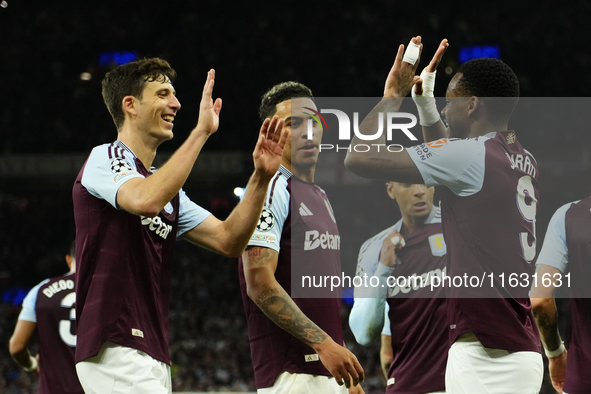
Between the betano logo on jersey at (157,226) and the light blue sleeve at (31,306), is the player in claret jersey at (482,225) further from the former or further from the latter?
the light blue sleeve at (31,306)

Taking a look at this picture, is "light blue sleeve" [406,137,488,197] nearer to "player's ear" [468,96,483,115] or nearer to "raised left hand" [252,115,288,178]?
"player's ear" [468,96,483,115]

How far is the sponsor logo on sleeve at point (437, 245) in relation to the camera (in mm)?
4352

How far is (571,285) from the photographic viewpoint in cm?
403

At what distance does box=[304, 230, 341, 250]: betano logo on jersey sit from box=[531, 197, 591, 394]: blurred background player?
4.21 feet

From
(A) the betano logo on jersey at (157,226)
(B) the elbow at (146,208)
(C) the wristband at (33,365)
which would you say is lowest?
(C) the wristband at (33,365)

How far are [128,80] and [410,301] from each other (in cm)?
215

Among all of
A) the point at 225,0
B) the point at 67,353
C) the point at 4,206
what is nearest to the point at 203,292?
the point at 4,206

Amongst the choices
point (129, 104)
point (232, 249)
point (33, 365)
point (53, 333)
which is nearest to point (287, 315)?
point (232, 249)

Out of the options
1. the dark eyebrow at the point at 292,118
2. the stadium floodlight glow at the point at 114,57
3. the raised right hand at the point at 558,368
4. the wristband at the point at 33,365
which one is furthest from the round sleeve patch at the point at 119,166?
the stadium floodlight glow at the point at 114,57

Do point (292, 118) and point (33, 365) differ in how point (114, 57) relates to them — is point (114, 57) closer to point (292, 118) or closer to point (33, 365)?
point (33, 365)

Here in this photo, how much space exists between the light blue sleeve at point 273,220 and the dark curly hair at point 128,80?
84cm

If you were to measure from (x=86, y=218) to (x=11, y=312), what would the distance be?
19412 millimetres

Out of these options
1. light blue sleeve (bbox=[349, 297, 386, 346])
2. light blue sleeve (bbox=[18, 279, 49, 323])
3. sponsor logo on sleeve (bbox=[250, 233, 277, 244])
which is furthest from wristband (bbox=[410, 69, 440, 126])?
light blue sleeve (bbox=[18, 279, 49, 323])

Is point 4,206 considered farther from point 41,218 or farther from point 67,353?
point 67,353
